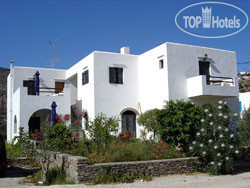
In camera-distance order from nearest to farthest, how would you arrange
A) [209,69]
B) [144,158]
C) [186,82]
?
[144,158] < [186,82] < [209,69]

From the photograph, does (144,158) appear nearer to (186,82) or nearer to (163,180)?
(163,180)

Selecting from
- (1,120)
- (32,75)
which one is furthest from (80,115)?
(1,120)

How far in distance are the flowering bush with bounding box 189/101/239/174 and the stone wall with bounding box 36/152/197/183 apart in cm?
71

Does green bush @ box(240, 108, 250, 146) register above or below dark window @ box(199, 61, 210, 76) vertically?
below

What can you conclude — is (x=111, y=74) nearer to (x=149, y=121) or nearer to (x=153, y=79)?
(x=153, y=79)

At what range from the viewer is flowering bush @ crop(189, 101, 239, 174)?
449 inches

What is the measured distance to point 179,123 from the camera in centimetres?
1275

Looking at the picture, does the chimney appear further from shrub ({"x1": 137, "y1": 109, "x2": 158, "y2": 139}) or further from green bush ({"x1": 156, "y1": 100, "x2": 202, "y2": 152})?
green bush ({"x1": 156, "y1": 100, "x2": 202, "y2": 152})

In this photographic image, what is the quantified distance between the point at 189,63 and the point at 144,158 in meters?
8.25

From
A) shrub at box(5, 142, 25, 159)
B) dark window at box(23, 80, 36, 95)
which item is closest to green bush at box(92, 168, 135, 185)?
shrub at box(5, 142, 25, 159)

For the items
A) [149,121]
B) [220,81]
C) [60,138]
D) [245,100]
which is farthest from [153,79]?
[245,100]

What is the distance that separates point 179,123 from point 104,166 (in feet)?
13.7

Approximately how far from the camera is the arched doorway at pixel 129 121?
19.0 m

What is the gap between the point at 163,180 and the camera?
10625 millimetres
